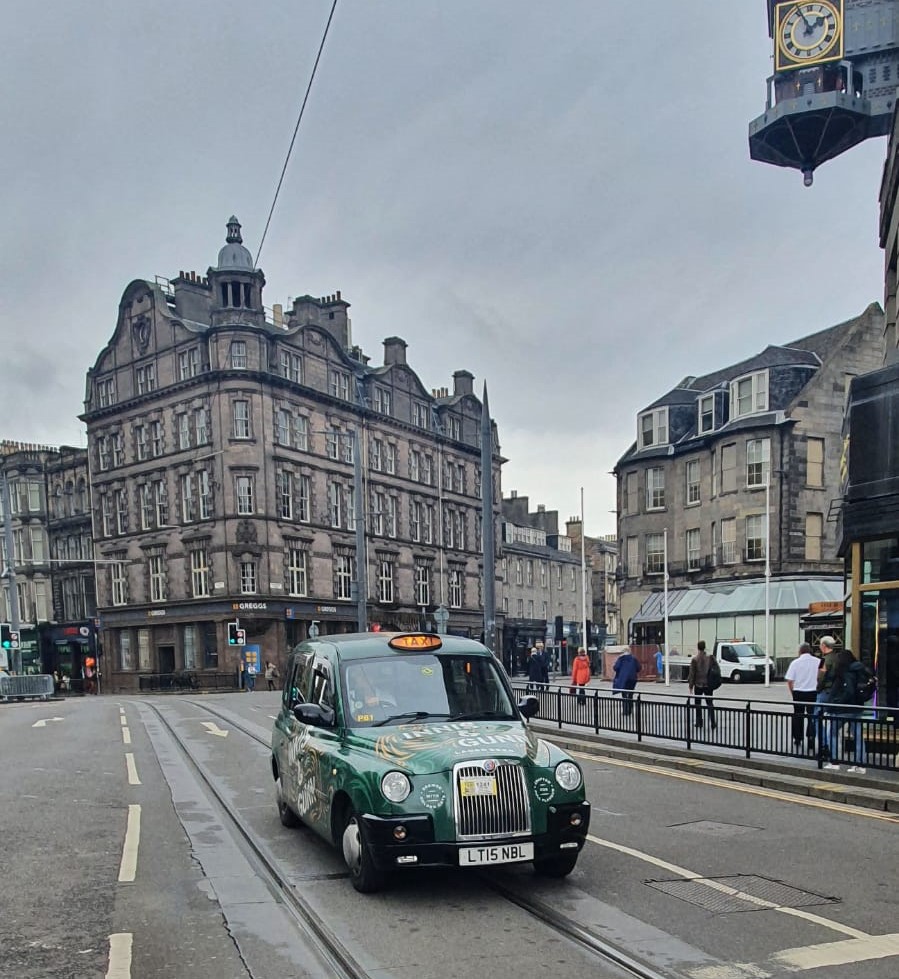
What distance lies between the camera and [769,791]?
11.5 m

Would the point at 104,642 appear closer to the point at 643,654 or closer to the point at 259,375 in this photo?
the point at 259,375

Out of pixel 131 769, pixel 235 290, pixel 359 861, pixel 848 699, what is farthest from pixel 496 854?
pixel 235 290

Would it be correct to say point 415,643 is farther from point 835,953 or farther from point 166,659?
point 166,659

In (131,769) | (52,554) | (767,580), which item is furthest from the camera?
(52,554)

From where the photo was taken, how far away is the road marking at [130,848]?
294 inches

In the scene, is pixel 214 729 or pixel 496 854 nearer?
pixel 496 854

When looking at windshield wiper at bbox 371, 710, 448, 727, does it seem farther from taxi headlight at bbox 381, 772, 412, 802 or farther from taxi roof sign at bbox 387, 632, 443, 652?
taxi headlight at bbox 381, 772, 412, 802

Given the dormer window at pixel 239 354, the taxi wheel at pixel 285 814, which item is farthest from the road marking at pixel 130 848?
the dormer window at pixel 239 354

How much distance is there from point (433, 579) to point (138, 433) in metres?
22.1

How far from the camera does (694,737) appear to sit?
1477 cm

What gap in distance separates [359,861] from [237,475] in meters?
45.0

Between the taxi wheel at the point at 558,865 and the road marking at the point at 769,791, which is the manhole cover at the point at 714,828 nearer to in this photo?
the road marking at the point at 769,791

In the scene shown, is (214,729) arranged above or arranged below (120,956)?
below

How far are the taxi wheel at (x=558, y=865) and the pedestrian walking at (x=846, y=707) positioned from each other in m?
6.05
